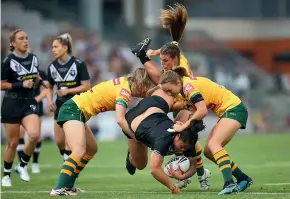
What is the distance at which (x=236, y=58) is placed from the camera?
37.9m

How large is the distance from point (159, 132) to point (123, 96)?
2.33 feet

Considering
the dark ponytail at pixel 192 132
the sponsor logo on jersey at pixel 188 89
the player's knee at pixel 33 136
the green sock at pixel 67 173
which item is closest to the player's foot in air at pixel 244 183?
the dark ponytail at pixel 192 132

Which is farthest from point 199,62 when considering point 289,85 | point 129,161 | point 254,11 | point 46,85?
point 129,161

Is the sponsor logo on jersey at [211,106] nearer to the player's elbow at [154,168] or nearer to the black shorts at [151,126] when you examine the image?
the black shorts at [151,126]

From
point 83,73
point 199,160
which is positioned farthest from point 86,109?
point 83,73

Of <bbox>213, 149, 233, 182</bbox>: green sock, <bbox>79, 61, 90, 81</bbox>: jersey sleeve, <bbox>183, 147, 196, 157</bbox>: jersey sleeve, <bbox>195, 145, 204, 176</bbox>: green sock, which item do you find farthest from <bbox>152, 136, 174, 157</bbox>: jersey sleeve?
<bbox>79, 61, 90, 81</bbox>: jersey sleeve

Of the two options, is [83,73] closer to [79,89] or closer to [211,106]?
[79,89]

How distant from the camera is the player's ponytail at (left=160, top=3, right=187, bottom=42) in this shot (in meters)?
14.5

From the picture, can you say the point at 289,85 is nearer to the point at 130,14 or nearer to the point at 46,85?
the point at 130,14

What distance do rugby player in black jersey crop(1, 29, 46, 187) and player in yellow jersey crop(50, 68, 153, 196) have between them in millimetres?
2977

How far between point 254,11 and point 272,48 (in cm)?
215

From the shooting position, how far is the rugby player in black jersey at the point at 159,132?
1242cm

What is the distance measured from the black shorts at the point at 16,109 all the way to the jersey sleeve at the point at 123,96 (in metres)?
3.70

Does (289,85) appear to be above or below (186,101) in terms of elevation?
below
